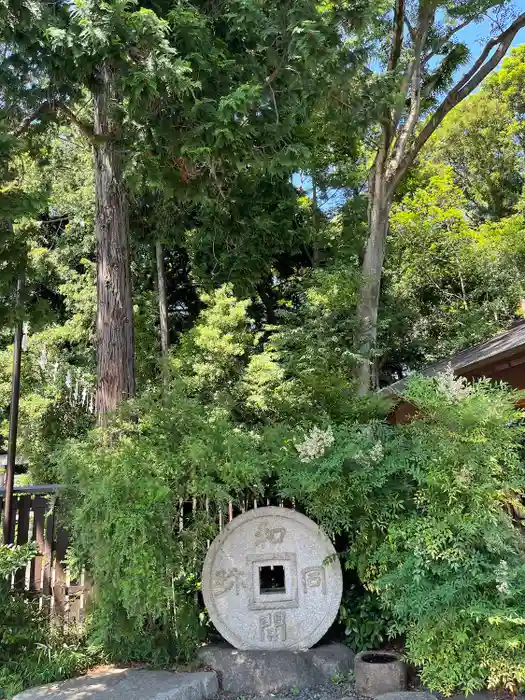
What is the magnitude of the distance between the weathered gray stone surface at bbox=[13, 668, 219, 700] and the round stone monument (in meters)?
0.42

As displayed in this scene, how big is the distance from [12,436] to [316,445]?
3464 mm

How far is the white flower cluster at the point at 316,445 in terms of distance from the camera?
13.2ft

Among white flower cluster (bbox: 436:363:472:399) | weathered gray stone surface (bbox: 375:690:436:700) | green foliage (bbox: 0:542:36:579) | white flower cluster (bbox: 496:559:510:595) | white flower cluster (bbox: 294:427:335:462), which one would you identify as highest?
white flower cluster (bbox: 436:363:472:399)

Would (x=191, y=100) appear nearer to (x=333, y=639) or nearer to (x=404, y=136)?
(x=333, y=639)

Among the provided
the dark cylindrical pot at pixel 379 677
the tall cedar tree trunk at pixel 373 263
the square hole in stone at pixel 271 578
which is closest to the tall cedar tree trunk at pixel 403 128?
Answer: the tall cedar tree trunk at pixel 373 263

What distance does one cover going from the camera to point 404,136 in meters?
10.4

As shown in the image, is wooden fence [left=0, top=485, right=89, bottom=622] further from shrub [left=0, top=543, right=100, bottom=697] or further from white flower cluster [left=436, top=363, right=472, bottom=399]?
white flower cluster [left=436, top=363, right=472, bottom=399]

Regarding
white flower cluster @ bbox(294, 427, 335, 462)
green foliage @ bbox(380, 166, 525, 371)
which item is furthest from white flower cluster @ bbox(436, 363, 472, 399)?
green foliage @ bbox(380, 166, 525, 371)

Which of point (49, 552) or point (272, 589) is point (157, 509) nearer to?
point (272, 589)

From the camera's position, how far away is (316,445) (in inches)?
159

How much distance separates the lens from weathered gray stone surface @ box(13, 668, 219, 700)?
359 centimetres

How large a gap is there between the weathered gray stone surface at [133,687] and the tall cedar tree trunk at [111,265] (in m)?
2.21

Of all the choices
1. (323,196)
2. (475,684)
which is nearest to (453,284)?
(323,196)

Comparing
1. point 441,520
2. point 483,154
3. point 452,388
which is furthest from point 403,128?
point 483,154
